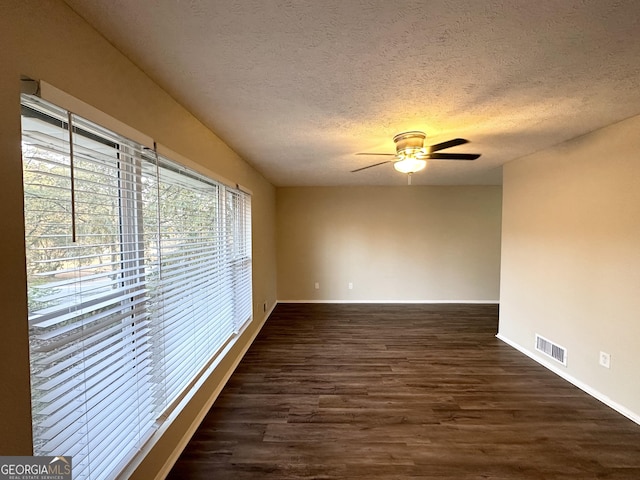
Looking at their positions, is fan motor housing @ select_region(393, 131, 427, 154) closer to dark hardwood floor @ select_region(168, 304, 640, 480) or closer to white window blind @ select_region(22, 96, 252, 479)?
white window blind @ select_region(22, 96, 252, 479)

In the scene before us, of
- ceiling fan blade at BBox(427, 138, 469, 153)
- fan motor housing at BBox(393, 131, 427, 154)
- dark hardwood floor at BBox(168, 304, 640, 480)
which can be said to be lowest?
dark hardwood floor at BBox(168, 304, 640, 480)

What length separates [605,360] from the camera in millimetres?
2311

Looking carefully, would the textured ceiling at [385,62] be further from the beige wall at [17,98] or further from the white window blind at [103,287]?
the white window blind at [103,287]

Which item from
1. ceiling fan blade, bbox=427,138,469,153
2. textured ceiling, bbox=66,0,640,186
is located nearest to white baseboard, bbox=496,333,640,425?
textured ceiling, bbox=66,0,640,186

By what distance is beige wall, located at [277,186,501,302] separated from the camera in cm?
532

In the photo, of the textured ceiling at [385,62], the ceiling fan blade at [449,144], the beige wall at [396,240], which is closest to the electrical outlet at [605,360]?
the textured ceiling at [385,62]

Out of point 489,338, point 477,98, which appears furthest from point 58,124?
point 489,338

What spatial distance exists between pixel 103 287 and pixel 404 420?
7.19ft

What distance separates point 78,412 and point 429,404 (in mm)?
2345

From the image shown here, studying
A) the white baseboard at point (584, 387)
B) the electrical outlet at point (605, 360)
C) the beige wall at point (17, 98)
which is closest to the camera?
the beige wall at point (17, 98)

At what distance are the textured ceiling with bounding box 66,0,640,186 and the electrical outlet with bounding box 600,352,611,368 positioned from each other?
76.1 inches

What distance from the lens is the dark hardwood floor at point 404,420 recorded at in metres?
1.70

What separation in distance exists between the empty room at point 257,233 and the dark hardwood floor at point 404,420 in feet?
0.06

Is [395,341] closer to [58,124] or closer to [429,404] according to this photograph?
[429,404]
